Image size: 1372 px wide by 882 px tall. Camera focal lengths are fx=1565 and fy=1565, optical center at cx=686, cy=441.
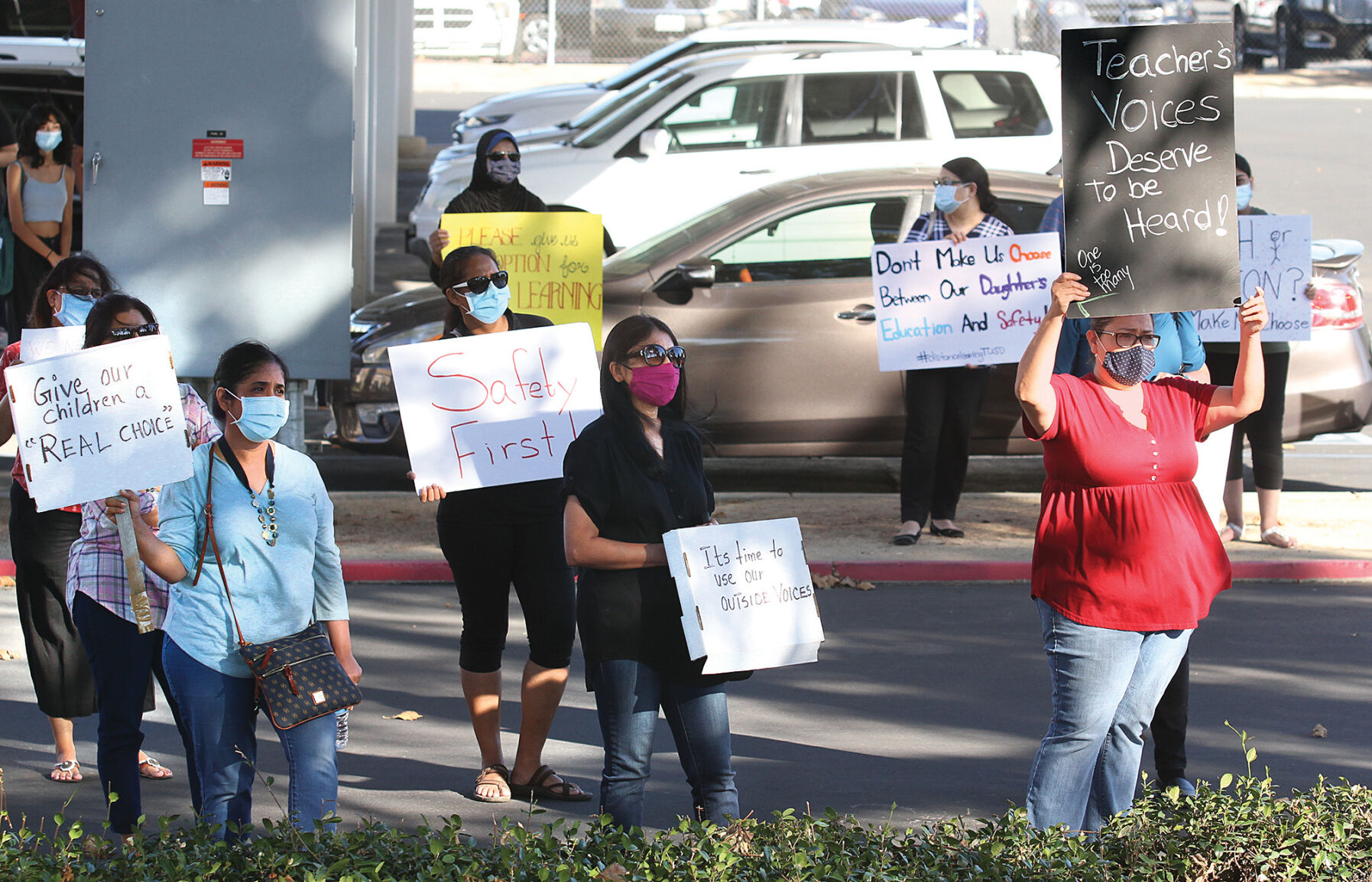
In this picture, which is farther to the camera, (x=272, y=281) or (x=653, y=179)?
(x=653, y=179)

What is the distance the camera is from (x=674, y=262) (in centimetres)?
952

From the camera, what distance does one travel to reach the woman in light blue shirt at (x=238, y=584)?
4145mm

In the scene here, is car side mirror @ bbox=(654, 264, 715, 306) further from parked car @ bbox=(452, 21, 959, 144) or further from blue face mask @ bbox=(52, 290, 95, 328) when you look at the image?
parked car @ bbox=(452, 21, 959, 144)

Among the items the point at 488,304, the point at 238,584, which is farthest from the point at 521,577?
the point at 238,584

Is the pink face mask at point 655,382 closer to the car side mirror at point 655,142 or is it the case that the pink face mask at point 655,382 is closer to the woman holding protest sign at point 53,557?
the woman holding protest sign at point 53,557

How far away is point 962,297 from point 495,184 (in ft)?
8.48

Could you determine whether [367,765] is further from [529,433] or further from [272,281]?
[272,281]

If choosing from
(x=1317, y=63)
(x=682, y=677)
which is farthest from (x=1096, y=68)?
(x=1317, y=63)

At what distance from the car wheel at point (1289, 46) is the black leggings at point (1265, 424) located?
79.7 ft

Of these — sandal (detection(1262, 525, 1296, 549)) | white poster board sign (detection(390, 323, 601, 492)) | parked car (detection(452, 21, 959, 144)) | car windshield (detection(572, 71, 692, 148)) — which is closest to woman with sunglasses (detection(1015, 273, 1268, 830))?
white poster board sign (detection(390, 323, 601, 492))

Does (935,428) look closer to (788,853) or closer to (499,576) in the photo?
(499,576)

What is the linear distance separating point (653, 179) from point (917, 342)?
5.98 metres

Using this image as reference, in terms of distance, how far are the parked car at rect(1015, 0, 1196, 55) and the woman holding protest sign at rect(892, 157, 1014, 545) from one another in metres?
20.1

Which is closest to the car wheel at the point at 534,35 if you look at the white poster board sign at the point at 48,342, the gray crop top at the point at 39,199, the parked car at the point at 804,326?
the gray crop top at the point at 39,199
